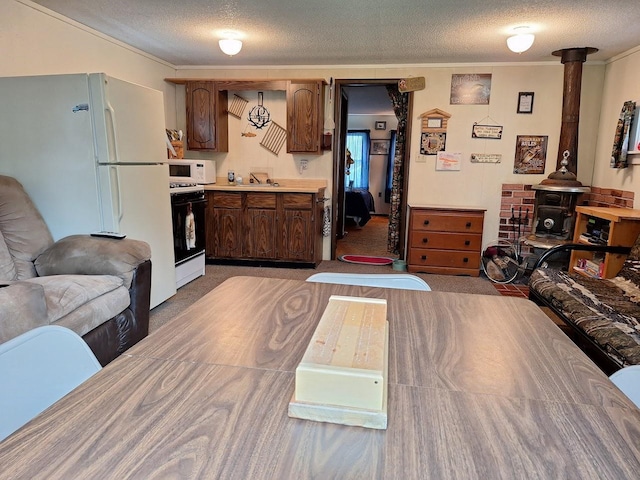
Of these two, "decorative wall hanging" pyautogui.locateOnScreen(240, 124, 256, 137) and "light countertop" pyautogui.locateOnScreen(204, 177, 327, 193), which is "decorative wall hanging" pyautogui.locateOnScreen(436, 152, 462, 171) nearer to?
"light countertop" pyautogui.locateOnScreen(204, 177, 327, 193)

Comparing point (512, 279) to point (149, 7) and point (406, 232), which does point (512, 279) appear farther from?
point (149, 7)

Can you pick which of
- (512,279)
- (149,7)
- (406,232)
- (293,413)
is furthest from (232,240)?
(293,413)

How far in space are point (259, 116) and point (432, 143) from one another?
208 centimetres

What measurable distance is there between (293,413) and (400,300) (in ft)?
2.27

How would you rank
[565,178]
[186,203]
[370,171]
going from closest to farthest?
[186,203] < [565,178] < [370,171]

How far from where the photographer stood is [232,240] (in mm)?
4723

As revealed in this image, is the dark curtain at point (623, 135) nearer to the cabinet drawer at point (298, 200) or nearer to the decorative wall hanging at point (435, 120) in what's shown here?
the decorative wall hanging at point (435, 120)

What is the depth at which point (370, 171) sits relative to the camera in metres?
9.57

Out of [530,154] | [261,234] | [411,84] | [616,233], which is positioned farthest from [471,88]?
[261,234]

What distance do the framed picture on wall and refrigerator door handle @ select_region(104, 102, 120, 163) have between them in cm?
729

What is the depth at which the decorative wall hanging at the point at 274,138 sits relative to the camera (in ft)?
16.5

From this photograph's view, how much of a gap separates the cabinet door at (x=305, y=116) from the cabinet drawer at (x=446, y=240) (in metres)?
1.50

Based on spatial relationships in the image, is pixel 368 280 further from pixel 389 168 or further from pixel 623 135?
pixel 389 168

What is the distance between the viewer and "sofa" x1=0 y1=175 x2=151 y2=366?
86.2 inches
